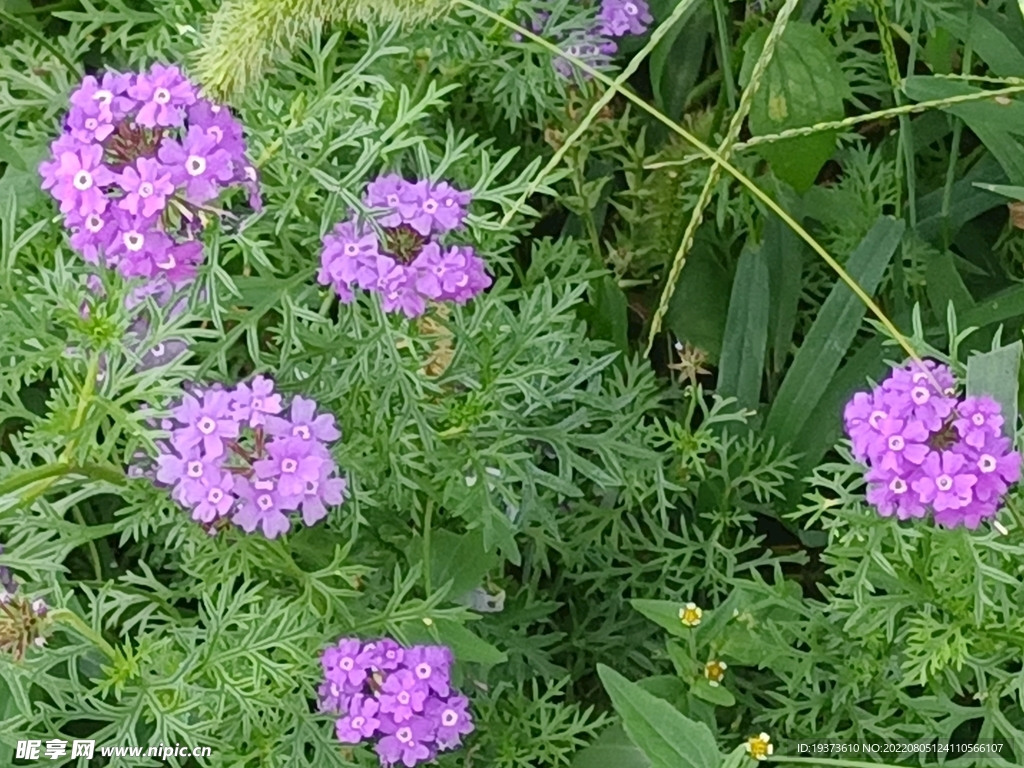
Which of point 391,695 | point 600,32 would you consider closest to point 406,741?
point 391,695

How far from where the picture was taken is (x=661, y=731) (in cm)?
95

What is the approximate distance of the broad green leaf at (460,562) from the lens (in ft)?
3.80

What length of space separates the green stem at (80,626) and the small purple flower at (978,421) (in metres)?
0.70

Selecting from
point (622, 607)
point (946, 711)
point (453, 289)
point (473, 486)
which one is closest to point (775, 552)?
point (622, 607)

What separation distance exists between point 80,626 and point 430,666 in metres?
0.29

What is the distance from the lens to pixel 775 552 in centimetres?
140

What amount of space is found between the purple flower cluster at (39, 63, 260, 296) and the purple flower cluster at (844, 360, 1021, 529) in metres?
0.55

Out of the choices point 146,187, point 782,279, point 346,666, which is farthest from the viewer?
point 782,279

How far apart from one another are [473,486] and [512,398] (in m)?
0.11

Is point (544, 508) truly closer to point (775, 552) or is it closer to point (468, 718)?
point (468, 718)

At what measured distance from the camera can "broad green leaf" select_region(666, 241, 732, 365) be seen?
4.76 feet

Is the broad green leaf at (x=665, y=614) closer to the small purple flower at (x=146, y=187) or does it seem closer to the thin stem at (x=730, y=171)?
the thin stem at (x=730, y=171)

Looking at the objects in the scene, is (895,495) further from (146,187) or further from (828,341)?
(146,187)

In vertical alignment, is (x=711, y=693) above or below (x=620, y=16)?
below
